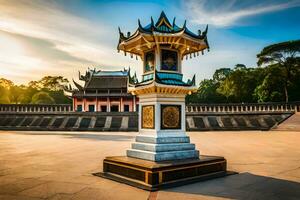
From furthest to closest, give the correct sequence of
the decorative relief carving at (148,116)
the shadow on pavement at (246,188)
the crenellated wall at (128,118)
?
1. the crenellated wall at (128,118)
2. the decorative relief carving at (148,116)
3. the shadow on pavement at (246,188)

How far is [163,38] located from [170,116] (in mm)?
2534

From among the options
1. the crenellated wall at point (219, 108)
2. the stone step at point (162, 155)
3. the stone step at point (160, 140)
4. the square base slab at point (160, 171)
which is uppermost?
the crenellated wall at point (219, 108)

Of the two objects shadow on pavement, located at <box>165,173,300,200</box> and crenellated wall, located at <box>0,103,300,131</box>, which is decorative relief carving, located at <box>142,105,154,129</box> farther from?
crenellated wall, located at <box>0,103,300,131</box>

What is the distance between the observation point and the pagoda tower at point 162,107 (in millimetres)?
8148

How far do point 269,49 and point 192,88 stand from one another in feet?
145

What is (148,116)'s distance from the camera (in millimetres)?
8938

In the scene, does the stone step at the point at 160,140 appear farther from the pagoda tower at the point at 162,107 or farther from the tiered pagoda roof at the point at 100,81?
the tiered pagoda roof at the point at 100,81

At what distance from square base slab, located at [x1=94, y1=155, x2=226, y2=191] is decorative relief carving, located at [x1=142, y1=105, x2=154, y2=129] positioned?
116cm

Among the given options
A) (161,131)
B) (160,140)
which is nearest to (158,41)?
(161,131)

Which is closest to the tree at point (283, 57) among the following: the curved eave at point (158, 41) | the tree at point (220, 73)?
the tree at point (220, 73)

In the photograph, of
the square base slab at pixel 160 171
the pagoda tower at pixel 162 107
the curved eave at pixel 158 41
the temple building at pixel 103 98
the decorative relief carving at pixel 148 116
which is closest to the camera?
the square base slab at pixel 160 171

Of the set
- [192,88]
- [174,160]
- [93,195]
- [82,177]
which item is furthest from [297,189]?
[82,177]

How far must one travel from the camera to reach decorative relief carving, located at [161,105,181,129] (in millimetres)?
8766

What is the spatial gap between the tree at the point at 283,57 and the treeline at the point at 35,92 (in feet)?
154
